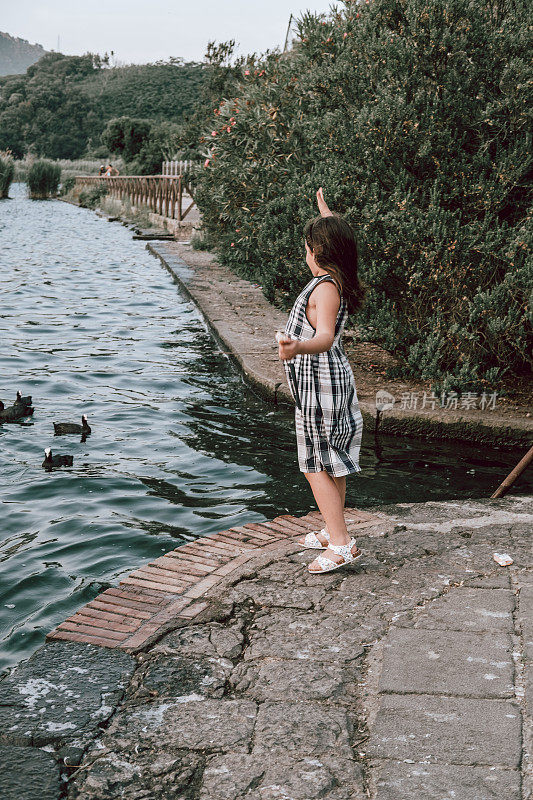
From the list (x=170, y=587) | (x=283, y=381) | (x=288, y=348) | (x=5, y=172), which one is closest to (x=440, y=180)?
(x=283, y=381)

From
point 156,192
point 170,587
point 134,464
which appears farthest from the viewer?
point 156,192

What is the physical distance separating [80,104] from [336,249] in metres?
96.9

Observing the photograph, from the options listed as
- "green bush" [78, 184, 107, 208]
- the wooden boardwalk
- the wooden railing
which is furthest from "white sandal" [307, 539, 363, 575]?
"green bush" [78, 184, 107, 208]

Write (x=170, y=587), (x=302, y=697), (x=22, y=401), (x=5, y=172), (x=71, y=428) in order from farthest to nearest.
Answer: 1. (x=5, y=172)
2. (x=22, y=401)
3. (x=71, y=428)
4. (x=170, y=587)
5. (x=302, y=697)

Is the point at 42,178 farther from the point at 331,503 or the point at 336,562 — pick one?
the point at 336,562

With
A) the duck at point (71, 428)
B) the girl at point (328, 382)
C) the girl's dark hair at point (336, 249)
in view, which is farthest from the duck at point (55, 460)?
the girl's dark hair at point (336, 249)

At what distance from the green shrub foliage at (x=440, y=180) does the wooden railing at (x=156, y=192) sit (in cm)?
1169

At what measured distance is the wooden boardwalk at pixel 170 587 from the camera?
3.13 m

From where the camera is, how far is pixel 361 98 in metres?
7.14

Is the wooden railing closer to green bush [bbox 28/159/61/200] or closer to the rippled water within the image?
green bush [bbox 28/159/61/200]

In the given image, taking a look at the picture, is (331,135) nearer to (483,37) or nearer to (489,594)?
(483,37)

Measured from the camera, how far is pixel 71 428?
Answer: 6.30 metres

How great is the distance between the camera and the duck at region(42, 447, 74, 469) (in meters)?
5.66

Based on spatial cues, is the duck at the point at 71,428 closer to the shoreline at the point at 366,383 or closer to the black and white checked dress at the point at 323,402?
the shoreline at the point at 366,383
